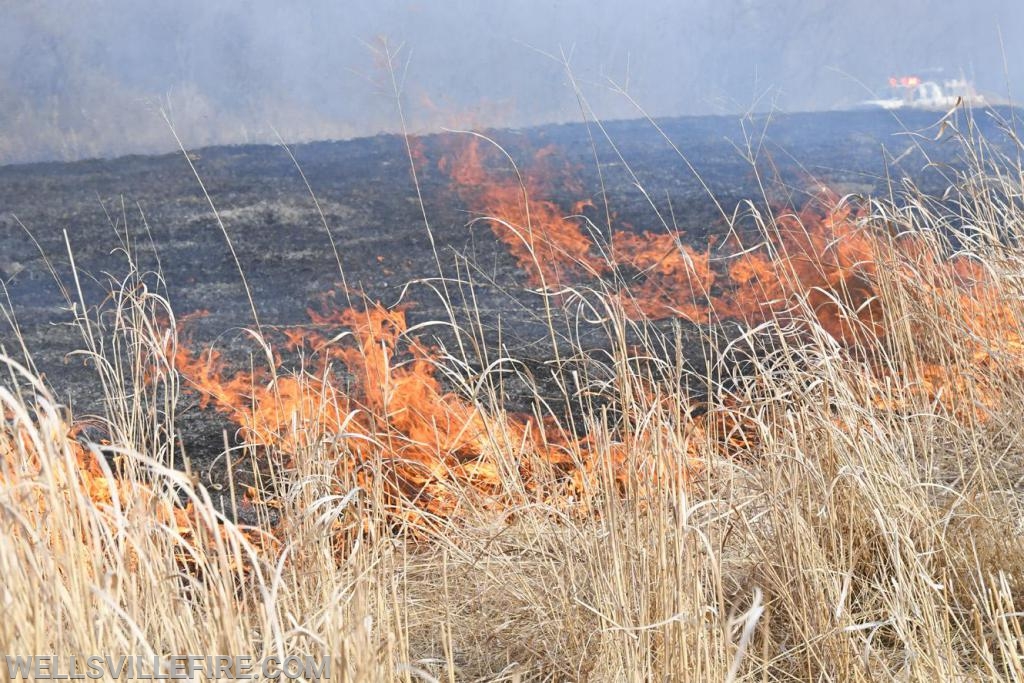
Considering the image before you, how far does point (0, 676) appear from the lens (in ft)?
2.98

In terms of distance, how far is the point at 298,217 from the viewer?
5.77m

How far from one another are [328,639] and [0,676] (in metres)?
0.31

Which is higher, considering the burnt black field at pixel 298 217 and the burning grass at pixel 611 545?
the burnt black field at pixel 298 217

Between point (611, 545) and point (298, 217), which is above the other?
point (298, 217)

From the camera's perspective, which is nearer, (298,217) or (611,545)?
(611,545)

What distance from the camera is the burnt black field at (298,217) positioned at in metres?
4.02

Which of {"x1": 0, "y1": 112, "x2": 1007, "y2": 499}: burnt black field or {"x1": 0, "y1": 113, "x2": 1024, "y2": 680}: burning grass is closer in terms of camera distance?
{"x1": 0, "y1": 113, "x2": 1024, "y2": 680}: burning grass

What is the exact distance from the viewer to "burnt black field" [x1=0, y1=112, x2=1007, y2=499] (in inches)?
158

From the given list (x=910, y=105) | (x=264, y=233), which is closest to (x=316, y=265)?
(x=264, y=233)

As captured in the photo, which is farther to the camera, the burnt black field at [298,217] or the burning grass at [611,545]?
the burnt black field at [298,217]


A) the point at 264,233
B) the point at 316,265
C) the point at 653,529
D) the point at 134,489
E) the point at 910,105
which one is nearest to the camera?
the point at 134,489

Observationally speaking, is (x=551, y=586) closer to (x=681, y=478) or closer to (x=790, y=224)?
(x=681, y=478)

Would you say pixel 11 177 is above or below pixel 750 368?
above

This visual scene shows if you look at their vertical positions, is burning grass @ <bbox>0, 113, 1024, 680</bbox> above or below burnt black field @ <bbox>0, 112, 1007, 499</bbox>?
below
